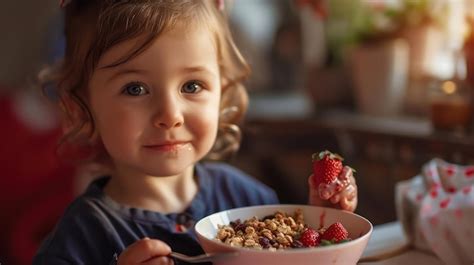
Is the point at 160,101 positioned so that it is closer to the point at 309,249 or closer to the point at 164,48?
the point at 164,48

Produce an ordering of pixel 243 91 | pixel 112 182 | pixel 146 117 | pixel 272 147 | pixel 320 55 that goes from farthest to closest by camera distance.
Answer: pixel 320 55
pixel 272 147
pixel 243 91
pixel 112 182
pixel 146 117

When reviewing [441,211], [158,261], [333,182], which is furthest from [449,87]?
[158,261]

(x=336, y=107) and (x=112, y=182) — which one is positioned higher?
(x=112, y=182)

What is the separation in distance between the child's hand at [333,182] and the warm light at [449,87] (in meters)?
0.89

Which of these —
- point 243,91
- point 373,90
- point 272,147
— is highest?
point 243,91

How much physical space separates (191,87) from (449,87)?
0.98 m

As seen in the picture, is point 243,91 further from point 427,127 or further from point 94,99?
point 427,127

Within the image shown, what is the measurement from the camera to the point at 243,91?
3.88 ft

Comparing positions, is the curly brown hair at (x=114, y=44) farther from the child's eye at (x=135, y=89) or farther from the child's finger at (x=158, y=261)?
the child's finger at (x=158, y=261)

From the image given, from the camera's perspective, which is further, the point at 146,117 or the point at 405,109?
the point at 405,109

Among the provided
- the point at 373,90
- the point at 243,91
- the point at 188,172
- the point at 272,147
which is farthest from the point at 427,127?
the point at 188,172

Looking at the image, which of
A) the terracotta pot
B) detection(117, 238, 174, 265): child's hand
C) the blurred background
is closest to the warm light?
the blurred background

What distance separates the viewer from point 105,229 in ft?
3.03

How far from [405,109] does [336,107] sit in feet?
0.82
